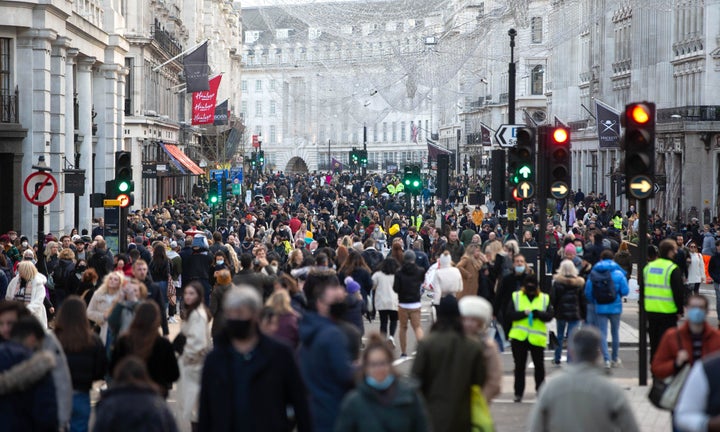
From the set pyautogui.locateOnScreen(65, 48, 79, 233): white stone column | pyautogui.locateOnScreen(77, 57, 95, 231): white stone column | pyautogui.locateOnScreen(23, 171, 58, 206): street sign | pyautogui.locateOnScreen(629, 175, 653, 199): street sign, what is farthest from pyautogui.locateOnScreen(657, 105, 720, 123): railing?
pyautogui.locateOnScreen(629, 175, 653, 199): street sign

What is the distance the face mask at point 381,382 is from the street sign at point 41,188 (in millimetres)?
14655

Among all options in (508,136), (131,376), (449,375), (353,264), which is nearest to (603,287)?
(353,264)

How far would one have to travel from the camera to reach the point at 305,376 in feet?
32.0

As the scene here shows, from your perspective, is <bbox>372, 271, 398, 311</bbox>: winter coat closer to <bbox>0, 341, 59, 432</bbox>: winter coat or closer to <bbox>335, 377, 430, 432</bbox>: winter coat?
<bbox>0, 341, 59, 432</bbox>: winter coat

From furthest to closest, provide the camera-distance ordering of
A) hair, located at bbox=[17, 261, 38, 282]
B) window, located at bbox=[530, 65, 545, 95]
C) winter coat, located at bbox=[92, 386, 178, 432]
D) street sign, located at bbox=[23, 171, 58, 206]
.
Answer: window, located at bbox=[530, 65, 545, 95] → street sign, located at bbox=[23, 171, 58, 206] → hair, located at bbox=[17, 261, 38, 282] → winter coat, located at bbox=[92, 386, 178, 432]

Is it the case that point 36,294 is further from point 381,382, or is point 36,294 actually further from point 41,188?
point 381,382

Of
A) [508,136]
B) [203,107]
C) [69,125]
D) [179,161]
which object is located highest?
[203,107]

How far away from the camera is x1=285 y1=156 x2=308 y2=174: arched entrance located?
16600 cm

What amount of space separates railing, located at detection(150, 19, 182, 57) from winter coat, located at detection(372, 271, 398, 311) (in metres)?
42.6

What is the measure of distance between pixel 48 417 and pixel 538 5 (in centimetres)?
9064

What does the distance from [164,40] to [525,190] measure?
44.4m

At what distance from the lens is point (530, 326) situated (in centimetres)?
1539

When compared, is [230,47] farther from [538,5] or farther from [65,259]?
[65,259]

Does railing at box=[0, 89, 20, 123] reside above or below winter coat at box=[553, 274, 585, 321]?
above
